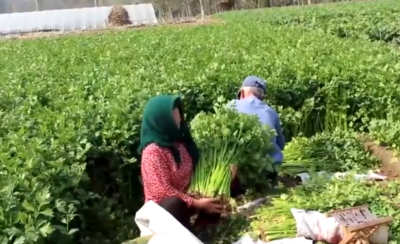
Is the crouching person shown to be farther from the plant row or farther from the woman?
the plant row

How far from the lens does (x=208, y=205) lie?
5250 millimetres

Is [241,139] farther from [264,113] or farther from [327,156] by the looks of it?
[327,156]

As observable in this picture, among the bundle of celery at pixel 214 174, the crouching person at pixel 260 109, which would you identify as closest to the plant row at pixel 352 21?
the crouching person at pixel 260 109

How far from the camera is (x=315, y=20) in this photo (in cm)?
2748

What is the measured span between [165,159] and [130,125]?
4.75 ft

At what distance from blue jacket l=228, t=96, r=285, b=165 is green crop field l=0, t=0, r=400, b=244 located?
570mm

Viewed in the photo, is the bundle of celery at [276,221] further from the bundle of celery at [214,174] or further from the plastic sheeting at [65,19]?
the plastic sheeting at [65,19]

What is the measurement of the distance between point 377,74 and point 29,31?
35593 mm

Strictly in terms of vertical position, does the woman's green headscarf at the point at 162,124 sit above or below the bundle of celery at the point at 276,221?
above

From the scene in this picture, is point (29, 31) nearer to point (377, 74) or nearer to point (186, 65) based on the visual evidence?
point (186, 65)

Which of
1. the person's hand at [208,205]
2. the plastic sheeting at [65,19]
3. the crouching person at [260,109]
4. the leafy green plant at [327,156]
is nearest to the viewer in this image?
the person's hand at [208,205]

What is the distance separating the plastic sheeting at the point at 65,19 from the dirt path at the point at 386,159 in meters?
35.5

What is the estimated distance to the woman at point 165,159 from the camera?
5.04 m

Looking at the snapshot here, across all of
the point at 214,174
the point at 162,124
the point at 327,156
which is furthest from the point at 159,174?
the point at 327,156
